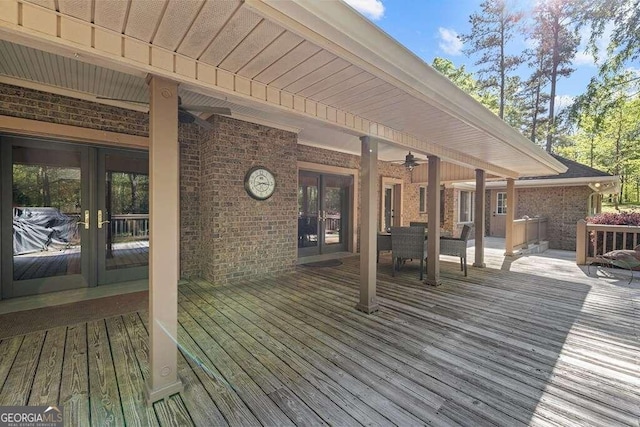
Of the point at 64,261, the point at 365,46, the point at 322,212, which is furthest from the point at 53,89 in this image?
the point at 322,212

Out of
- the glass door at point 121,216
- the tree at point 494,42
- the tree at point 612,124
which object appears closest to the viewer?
the glass door at point 121,216

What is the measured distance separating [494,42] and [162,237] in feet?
58.8

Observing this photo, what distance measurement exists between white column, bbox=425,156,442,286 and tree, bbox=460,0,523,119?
12.9 m

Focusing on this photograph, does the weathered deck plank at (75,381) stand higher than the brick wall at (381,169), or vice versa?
the brick wall at (381,169)

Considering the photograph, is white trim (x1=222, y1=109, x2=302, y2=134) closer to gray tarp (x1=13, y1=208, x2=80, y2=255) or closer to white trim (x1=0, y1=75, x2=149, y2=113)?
white trim (x1=0, y1=75, x2=149, y2=113)

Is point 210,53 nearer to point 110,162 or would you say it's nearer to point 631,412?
point 110,162

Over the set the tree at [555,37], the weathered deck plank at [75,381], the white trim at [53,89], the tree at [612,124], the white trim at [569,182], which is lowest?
the weathered deck plank at [75,381]

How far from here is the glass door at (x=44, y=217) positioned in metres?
3.66

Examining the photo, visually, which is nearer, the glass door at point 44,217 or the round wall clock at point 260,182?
the glass door at point 44,217

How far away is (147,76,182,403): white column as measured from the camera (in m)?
1.97

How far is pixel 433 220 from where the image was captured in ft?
16.1

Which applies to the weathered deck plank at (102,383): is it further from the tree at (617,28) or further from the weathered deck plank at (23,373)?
the tree at (617,28)

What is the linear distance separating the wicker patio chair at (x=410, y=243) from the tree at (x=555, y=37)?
46.2 ft

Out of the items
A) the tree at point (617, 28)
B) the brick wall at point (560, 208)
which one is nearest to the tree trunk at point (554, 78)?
the tree at point (617, 28)
